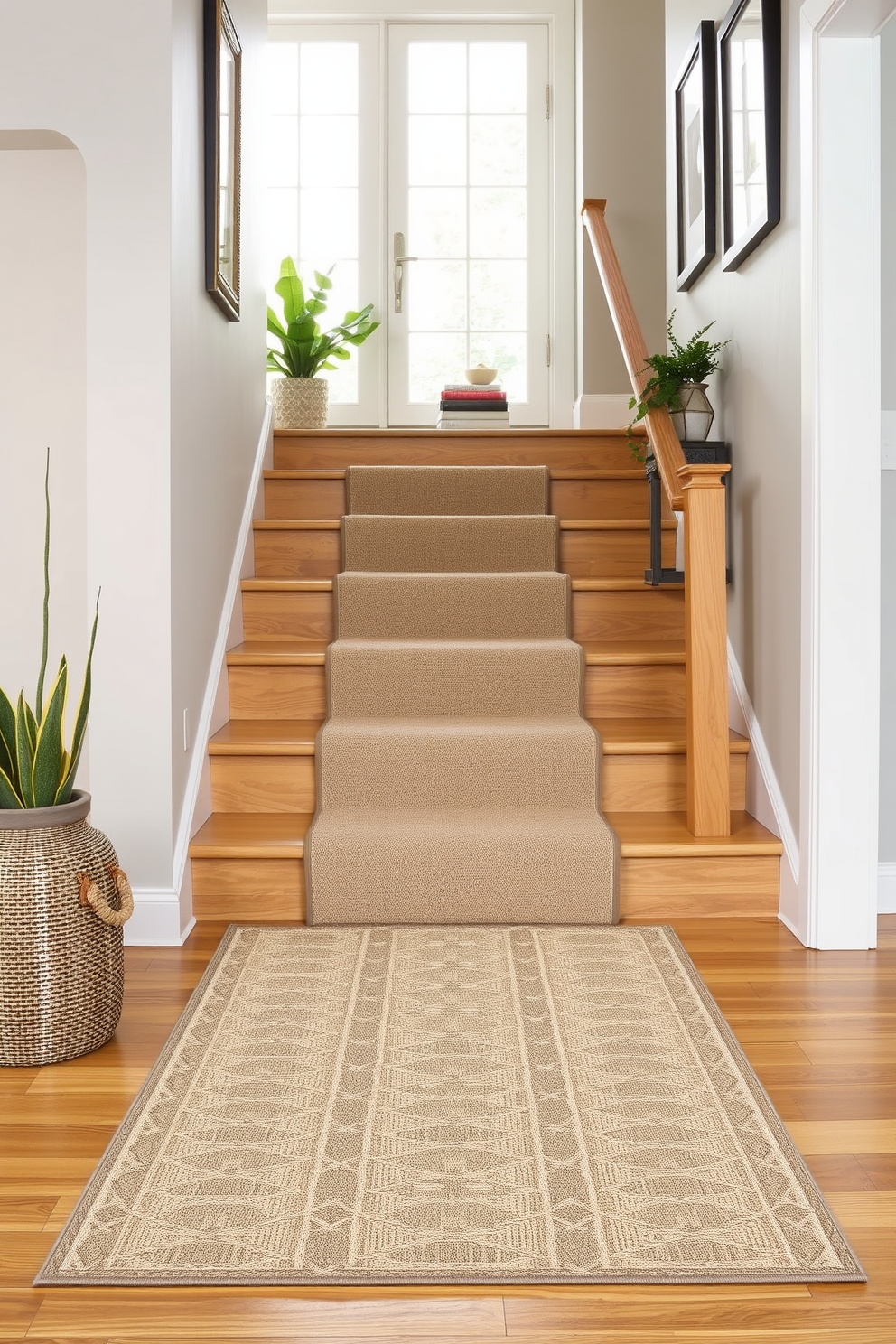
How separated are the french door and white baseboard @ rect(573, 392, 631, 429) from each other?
0.35m

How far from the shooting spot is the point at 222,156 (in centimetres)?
318

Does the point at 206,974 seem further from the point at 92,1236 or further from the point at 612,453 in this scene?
the point at 612,453

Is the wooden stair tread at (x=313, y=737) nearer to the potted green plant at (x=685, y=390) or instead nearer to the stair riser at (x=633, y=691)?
the stair riser at (x=633, y=691)

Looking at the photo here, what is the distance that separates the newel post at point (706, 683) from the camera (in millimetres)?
2791

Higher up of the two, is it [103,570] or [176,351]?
[176,351]

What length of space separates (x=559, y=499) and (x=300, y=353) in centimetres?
163

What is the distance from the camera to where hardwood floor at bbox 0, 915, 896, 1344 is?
1.29 meters

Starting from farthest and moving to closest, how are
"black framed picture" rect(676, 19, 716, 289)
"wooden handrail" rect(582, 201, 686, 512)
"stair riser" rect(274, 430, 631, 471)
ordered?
"stair riser" rect(274, 430, 631, 471) → "black framed picture" rect(676, 19, 716, 289) → "wooden handrail" rect(582, 201, 686, 512)

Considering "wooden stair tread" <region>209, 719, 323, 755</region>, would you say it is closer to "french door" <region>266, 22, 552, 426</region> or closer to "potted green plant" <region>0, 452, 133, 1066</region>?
"potted green plant" <region>0, 452, 133, 1066</region>

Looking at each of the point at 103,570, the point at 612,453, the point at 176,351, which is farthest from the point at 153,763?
the point at 612,453

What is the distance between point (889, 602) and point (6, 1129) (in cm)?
210

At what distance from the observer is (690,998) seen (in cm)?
221

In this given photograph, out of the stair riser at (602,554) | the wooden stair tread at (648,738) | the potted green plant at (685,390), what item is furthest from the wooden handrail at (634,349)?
the wooden stair tread at (648,738)

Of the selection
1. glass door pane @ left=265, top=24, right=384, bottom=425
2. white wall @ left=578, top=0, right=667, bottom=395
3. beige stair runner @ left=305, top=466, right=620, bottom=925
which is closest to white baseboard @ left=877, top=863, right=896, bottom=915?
beige stair runner @ left=305, top=466, right=620, bottom=925
